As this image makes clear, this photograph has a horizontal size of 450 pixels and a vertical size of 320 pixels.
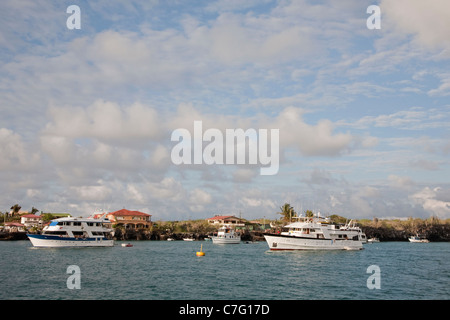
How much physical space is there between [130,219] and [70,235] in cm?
5599

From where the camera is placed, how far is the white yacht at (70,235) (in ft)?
231

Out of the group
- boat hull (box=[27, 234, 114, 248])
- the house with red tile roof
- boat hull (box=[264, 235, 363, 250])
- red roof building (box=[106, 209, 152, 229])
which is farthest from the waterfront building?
boat hull (box=[27, 234, 114, 248])

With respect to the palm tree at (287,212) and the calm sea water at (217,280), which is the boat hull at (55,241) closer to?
the calm sea water at (217,280)

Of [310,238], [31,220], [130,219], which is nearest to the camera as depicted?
[310,238]

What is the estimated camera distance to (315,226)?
69.8 m

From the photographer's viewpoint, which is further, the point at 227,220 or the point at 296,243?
the point at 227,220

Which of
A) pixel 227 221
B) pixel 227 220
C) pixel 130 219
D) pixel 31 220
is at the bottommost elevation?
pixel 227 221

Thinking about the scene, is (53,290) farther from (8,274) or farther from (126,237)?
(126,237)

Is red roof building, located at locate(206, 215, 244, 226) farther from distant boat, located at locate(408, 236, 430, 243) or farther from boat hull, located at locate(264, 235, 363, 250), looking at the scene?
boat hull, located at locate(264, 235, 363, 250)

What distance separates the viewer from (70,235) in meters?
72.8

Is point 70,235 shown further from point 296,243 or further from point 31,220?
point 31,220

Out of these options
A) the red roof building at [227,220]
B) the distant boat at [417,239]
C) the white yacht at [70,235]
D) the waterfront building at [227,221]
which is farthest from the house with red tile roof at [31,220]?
the distant boat at [417,239]

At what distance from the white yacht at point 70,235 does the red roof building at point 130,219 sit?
49.2 meters

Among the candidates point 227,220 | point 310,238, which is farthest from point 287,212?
point 310,238
